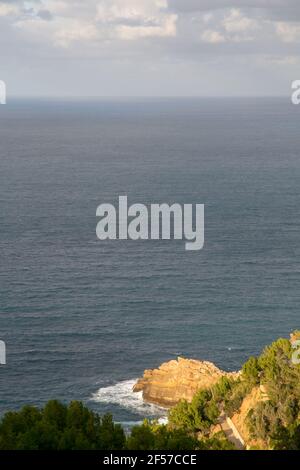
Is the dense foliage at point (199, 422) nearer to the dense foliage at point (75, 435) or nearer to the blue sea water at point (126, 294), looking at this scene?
the dense foliage at point (75, 435)

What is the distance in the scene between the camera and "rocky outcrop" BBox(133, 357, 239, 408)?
60.9m

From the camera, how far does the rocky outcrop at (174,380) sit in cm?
6094

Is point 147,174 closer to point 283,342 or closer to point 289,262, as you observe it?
point 289,262

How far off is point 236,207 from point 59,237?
3686 cm

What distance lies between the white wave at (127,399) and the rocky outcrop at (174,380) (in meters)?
0.69

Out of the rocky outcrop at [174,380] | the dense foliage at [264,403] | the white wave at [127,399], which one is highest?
the dense foliage at [264,403]

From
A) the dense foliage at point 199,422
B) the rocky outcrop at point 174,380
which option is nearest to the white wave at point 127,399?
the rocky outcrop at point 174,380

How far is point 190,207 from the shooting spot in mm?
130375

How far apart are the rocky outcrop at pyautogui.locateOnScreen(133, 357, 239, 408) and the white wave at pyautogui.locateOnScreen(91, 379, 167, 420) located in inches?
27.1

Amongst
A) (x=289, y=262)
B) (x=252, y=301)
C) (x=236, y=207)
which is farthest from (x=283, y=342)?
(x=236, y=207)
